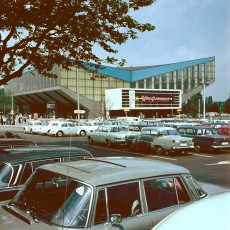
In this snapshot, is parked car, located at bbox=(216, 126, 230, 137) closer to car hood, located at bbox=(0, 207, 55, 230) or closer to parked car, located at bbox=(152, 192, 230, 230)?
car hood, located at bbox=(0, 207, 55, 230)

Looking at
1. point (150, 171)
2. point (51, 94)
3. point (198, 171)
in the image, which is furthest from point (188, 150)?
point (51, 94)

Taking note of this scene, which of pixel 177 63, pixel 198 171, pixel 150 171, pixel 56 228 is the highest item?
pixel 177 63

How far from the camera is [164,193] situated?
4.47 m

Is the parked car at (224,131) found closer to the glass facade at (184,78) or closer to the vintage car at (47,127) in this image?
the vintage car at (47,127)

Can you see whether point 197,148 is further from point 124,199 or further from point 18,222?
point 18,222

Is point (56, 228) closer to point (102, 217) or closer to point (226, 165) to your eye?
point (102, 217)

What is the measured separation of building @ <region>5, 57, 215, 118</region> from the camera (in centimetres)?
8269

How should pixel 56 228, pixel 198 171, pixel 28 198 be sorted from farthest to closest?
pixel 198 171 < pixel 28 198 < pixel 56 228

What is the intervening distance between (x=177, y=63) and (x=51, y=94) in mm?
34446

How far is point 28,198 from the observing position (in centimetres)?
441

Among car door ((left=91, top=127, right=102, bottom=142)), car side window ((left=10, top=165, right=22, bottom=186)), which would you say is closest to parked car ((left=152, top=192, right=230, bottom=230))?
car side window ((left=10, top=165, right=22, bottom=186))

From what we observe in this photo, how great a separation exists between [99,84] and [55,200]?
277 ft

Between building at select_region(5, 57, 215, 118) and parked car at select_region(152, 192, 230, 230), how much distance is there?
7307 cm

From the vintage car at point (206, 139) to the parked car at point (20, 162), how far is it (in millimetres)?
13970
